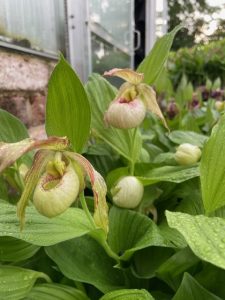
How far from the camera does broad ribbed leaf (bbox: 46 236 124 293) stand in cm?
50

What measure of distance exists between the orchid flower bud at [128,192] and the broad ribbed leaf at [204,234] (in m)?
0.20

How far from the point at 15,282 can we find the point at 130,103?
34cm

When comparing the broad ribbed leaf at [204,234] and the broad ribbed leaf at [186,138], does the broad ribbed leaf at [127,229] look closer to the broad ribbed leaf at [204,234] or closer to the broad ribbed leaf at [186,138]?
the broad ribbed leaf at [204,234]

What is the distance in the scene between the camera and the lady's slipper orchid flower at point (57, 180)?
395 millimetres

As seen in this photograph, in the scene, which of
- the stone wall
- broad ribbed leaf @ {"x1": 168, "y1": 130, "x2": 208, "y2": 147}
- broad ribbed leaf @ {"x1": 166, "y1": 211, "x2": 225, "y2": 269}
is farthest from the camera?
the stone wall

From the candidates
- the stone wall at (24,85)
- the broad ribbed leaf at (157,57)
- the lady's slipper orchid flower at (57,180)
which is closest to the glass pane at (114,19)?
the stone wall at (24,85)

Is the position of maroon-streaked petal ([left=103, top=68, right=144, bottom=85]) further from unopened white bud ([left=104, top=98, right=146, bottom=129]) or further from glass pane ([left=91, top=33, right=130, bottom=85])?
glass pane ([left=91, top=33, right=130, bottom=85])

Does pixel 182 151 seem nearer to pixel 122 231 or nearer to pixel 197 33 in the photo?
pixel 122 231

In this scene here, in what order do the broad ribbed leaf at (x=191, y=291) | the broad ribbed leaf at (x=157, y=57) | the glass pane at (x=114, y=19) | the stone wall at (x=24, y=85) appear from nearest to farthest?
the broad ribbed leaf at (x=191, y=291) < the broad ribbed leaf at (x=157, y=57) < the stone wall at (x=24, y=85) < the glass pane at (x=114, y=19)

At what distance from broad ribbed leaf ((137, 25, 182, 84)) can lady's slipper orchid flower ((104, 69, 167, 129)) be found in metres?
0.06

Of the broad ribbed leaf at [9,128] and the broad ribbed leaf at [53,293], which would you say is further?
the broad ribbed leaf at [9,128]

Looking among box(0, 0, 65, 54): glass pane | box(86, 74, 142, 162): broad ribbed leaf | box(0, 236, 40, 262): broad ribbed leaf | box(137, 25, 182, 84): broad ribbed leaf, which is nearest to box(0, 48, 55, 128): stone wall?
box(0, 0, 65, 54): glass pane

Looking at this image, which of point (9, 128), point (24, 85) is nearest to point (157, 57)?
point (9, 128)

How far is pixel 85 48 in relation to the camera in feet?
7.51
